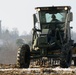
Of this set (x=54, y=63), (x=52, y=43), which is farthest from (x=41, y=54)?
(x=54, y=63)

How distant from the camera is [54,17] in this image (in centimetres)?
2233

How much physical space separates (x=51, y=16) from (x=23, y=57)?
119 inches

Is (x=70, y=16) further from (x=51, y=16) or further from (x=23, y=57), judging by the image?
(x=23, y=57)

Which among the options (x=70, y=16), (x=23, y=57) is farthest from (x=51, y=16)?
(x=23, y=57)

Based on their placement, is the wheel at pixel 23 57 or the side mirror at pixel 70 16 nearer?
the wheel at pixel 23 57

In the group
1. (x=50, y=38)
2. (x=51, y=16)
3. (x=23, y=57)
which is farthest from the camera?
(x=51, y=16)

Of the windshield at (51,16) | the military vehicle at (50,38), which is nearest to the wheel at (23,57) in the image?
the military vehicle at (50,38)

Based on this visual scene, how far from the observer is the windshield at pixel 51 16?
72.6ft

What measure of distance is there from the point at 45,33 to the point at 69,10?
1.84m

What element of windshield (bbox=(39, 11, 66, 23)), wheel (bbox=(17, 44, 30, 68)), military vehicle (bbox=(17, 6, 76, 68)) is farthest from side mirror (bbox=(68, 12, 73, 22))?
wheel (bbox=(17, 44, 30, 68))

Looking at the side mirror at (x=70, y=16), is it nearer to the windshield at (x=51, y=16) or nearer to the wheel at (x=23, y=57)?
the windshield at (x=51, y=16)

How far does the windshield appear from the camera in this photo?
2212 cm

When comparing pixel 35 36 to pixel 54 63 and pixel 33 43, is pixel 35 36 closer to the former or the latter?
pixel 33 43

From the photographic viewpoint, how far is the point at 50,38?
2139cm
